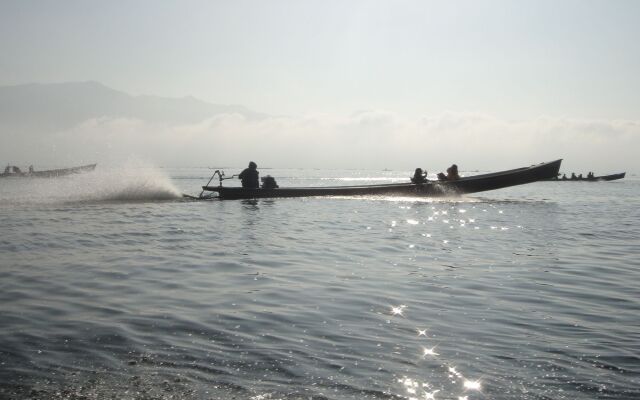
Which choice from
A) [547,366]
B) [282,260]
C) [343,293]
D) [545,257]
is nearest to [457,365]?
[547,366]

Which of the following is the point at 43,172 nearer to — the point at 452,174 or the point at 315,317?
the point at 452,174

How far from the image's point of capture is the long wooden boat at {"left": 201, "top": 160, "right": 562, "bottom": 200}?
32.3 metres

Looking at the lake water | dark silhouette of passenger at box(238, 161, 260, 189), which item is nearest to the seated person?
dark silhouette of passenger at box(238, 161, 260, 189)

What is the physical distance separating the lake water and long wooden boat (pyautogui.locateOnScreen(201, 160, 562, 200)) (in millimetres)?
16483

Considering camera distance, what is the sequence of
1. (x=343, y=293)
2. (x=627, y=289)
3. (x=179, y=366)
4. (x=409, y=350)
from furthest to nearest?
(x=627, y=289) < (x=343, y=293) < (x=409, y=350) < (x=179, y=366)

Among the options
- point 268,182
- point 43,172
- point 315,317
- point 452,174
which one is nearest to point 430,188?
point 452,174

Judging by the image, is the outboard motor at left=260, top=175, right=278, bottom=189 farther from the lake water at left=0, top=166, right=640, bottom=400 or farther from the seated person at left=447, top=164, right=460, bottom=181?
the lake water at left=0, top=166, right=640, bottom=400

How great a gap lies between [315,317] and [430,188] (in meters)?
27.5

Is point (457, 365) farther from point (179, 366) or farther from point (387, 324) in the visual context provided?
point (179, 366)

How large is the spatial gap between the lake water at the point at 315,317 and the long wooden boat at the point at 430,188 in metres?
16.5

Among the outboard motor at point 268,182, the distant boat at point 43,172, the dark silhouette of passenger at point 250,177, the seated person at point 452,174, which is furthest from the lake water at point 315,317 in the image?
the distant boat at point 43,172

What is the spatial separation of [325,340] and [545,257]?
27.9 ft

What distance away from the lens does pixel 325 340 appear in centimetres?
589

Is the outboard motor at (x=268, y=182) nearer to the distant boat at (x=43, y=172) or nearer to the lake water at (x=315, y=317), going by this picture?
the lake water at (x=315, y=317)
